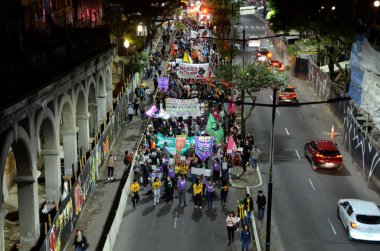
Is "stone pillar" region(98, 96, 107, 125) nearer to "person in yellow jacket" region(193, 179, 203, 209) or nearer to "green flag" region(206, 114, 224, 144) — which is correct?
"green flag" region(206, 114, 224, 144)

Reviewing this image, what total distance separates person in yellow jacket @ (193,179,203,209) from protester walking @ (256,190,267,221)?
2825 mm

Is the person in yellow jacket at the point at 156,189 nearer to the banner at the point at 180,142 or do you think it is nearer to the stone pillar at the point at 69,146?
the stone pillar at the point at 69,146

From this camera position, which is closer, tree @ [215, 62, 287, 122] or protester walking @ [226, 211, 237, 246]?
protester walking @ [226, 211, 237, 246]

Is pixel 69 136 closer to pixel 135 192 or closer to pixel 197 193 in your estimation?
pixel 135 192

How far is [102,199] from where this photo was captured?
96.7ft

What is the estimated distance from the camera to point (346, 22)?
41.7 meters

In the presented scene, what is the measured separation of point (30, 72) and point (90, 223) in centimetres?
784

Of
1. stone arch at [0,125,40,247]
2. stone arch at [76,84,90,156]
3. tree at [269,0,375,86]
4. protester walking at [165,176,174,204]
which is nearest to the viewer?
stone arch at [0,125,40,247]

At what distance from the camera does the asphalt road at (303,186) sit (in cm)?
2553

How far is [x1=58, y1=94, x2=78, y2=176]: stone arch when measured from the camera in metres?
28.4

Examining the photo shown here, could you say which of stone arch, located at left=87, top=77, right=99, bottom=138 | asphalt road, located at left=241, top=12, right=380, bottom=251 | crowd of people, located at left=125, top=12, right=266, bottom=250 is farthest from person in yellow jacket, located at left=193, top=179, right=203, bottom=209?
stone arch, located at left=87, top=77, right=99, bottom=138

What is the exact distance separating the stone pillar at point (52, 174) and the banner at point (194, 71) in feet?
58.3

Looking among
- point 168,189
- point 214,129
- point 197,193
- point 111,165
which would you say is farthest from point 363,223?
point 111,165

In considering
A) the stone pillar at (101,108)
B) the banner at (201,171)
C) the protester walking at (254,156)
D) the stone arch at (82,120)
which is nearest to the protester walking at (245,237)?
the banner at (201,171)
